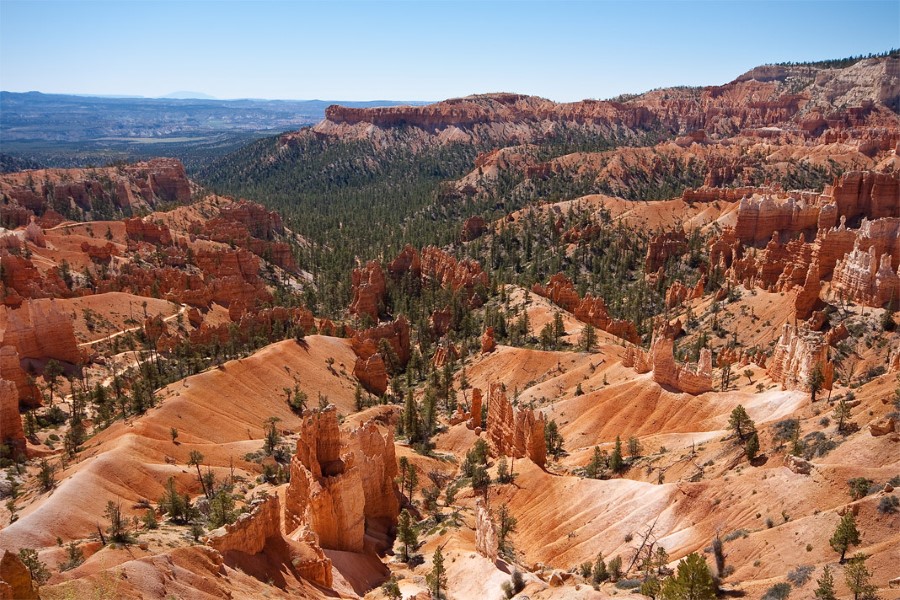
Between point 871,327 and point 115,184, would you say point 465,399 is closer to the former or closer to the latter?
point 871,327

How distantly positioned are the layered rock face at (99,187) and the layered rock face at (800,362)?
12452 centimetres

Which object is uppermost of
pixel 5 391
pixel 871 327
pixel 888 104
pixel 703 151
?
pixel 888 104

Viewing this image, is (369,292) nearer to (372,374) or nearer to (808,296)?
(372,374)

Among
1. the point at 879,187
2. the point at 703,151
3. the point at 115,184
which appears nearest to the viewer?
the point at 879,187

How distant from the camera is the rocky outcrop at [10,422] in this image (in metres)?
49.2

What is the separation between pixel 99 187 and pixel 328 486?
137 m

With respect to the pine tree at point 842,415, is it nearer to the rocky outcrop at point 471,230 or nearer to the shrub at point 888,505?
the shrub at point 888,505

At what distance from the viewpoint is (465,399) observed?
67500 millimetres

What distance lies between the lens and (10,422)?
4981 cm

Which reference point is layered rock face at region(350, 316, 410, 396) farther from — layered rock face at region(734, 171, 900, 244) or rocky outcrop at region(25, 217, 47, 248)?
rocky outcrop at region(25, 217, 47, 248)

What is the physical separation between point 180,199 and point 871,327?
14078 centimetres

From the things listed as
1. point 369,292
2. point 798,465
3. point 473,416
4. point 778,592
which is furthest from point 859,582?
point 369,292

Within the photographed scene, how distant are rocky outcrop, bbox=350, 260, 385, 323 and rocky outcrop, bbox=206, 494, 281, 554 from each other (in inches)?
2422

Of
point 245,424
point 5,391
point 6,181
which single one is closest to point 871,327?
point 245,424
